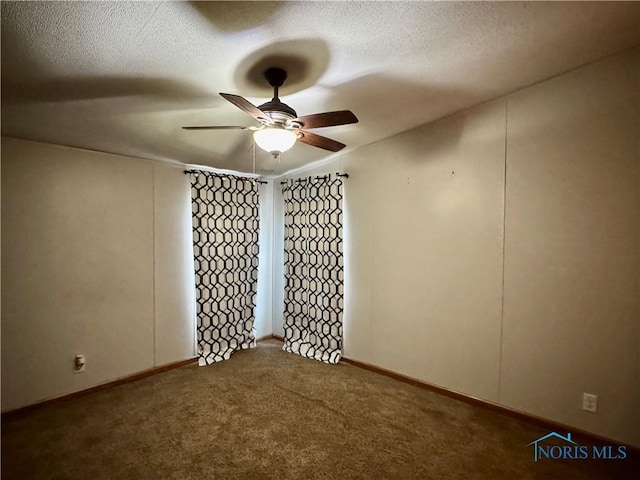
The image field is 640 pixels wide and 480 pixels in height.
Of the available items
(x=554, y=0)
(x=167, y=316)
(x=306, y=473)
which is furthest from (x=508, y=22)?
(x=167, y=316)

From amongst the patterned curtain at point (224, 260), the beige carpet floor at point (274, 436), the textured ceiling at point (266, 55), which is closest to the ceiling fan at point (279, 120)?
the textured ceiling at point (266, 55)

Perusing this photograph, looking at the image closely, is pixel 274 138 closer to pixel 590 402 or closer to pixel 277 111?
pixel 277 111

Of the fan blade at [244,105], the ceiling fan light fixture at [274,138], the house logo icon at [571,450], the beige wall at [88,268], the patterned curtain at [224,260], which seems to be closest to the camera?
the fan blade at [244,105]

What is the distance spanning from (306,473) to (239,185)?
3.13 m

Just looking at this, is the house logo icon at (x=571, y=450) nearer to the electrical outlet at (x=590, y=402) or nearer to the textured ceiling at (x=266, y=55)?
the electrical outlet at (x=590, y=402)

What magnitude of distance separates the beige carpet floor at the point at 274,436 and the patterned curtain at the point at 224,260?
2.55ft

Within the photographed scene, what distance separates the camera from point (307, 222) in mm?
3965

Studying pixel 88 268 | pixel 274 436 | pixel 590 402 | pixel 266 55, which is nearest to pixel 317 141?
pixel 266 55

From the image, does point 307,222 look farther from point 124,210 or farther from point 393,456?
point 393,456

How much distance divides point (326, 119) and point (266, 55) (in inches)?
18.4

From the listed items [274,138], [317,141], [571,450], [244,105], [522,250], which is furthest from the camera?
[522,250]

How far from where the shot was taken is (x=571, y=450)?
2.10 m

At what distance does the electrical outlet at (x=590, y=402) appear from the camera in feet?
6.98

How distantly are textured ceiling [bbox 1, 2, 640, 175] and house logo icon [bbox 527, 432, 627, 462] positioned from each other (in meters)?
2.55
